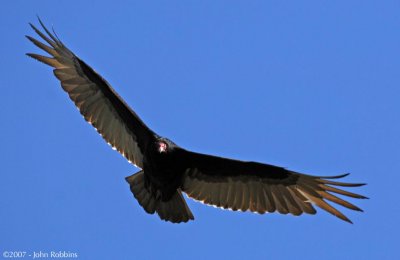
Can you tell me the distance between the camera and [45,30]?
9.20 meters

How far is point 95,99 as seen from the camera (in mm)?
9633

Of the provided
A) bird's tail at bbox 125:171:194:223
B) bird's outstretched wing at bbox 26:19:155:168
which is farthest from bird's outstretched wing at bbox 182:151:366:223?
bird's outstretched wing at bbox 26:19:155:168

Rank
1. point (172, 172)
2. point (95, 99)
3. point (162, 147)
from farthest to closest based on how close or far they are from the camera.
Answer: point (95, 99) < point (172, 172) < point (162, 147)

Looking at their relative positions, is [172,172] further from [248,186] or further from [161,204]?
[248,186]

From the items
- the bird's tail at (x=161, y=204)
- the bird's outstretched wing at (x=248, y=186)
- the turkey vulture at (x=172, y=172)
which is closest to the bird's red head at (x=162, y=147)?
the turkey vulture at (x=172, y=172)

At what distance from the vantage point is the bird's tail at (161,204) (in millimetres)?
8984

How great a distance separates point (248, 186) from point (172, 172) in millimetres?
1041

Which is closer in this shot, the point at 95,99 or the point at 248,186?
the point at 248,186

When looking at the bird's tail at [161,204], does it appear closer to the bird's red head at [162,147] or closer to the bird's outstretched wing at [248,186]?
the bird's outstretched wing at [248,186]

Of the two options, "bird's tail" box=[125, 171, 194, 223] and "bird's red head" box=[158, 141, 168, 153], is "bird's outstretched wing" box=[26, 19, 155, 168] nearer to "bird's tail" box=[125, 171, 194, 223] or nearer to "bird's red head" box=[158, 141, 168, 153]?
"bird's tail" box=[125, 171, 194, 223]

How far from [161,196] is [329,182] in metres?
2.06

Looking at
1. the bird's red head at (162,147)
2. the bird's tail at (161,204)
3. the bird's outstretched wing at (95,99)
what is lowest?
the bird's tail at (161,204)

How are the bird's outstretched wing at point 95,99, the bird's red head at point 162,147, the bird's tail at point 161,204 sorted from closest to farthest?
the bird's red head at point 162,147
the bird's tail at point 161,204
the bird's outstretched wing at point 95,99

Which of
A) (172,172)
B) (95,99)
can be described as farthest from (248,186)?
(95,99)
